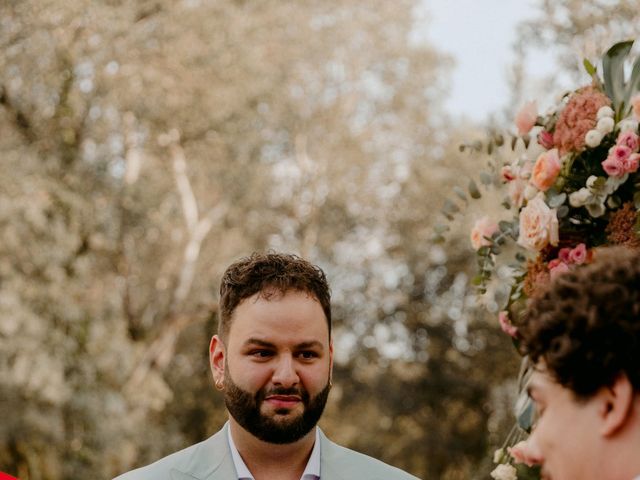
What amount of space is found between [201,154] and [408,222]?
5.52 m

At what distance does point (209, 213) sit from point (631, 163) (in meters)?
14.3

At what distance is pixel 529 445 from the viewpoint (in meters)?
1.51

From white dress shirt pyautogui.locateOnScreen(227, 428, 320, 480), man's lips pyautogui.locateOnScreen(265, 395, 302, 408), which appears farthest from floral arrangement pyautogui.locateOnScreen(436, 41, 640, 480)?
man's lips pyautogui.locateOnScreen(265, 395, 302, 408)

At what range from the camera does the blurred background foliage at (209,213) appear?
13.0 meters

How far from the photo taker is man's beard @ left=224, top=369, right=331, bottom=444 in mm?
2543

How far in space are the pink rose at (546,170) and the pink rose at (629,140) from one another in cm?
22

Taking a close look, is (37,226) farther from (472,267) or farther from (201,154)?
(472,267)

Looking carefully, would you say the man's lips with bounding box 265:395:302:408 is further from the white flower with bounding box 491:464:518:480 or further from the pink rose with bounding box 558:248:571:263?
the pink rose with bounding box 558:248:571:263

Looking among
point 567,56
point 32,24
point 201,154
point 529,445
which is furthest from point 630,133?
point 201,154

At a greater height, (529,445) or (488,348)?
(488,348)

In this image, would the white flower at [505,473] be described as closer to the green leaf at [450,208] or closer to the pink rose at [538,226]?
the pink rose at [538,226]

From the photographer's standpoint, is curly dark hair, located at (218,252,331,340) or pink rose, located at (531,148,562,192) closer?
curly dark hair, located at (218,252,331,340)

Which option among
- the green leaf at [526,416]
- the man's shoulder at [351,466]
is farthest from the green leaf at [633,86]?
the man's shoulder at [351,466]

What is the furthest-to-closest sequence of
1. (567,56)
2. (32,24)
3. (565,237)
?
(32,24)
(567,56)
(565,237)
